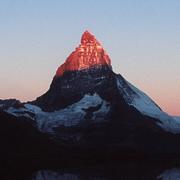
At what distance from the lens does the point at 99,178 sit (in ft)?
498

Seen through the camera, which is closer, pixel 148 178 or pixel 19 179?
pixel 19 179

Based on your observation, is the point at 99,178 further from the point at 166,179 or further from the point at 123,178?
the point at 166,179

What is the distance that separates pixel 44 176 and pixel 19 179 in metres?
16.9

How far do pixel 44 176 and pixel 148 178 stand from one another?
23537 mm

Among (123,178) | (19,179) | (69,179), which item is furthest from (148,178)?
Result: (19,179)

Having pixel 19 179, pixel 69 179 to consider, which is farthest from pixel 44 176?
pixel 19 179

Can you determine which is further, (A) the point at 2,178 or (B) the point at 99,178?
(B) the point at 99,178

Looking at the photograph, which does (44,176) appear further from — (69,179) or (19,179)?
(19,179)

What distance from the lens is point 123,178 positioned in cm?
15012

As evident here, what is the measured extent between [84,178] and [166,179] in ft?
58.7

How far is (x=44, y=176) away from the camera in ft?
474

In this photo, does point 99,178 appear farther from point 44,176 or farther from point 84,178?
point 44,176

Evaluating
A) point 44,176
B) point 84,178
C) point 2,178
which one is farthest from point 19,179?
point 84,178

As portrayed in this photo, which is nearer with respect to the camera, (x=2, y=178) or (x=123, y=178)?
(x=2, y=178)
